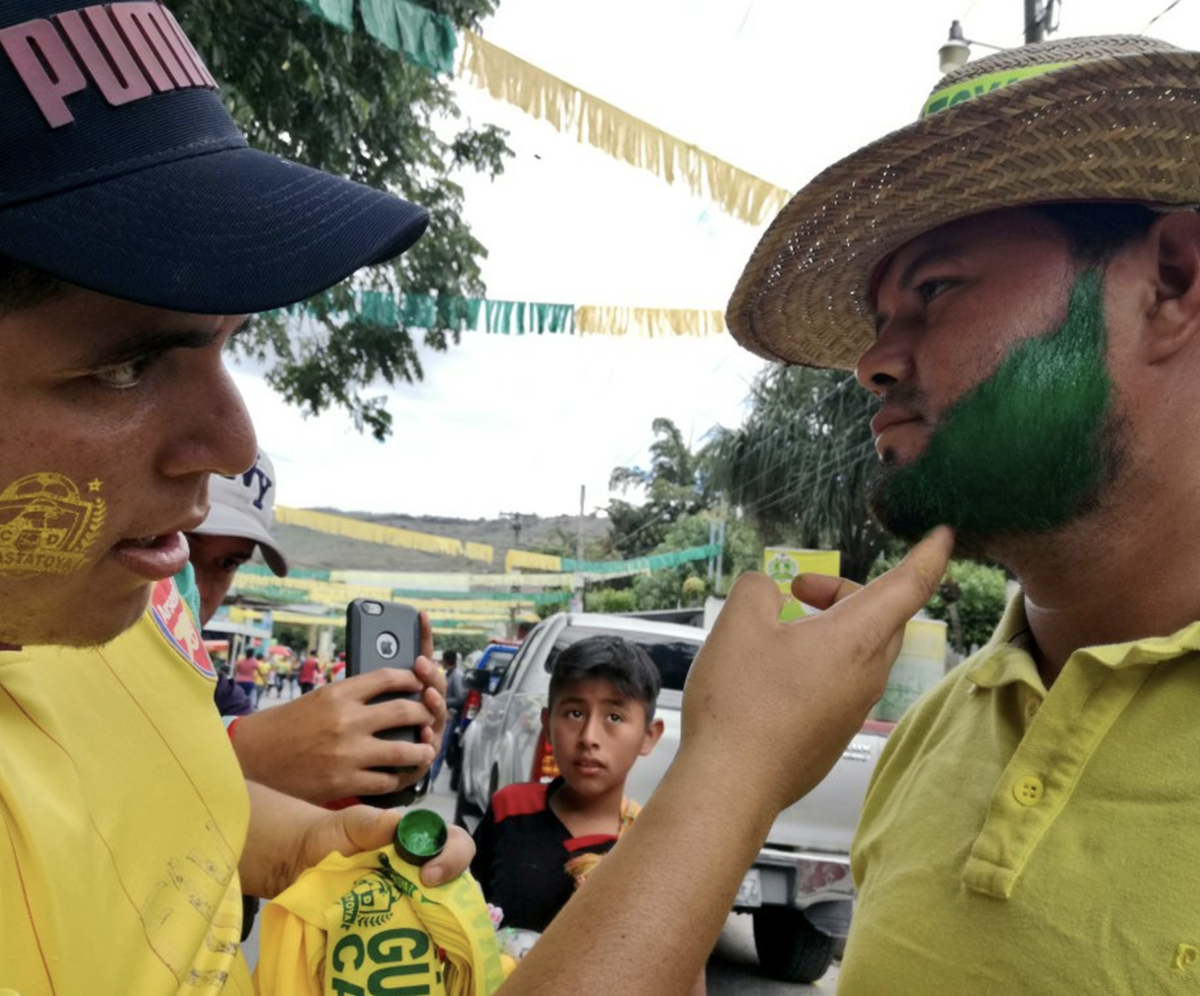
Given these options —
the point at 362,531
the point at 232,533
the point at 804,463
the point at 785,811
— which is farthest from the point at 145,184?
the point at 362,531

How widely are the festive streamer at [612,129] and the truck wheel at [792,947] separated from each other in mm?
4078

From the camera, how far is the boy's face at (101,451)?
1025mm

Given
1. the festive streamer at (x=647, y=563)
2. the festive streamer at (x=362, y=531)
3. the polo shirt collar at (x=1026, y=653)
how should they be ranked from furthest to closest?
1. the festive streamer at (x=647, y=563)
2. the festive streamer at (x=362, y=531)
3. the polo shirt collar at (x=1026, y=653)

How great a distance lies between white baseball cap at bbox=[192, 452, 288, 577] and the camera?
3.21 metres

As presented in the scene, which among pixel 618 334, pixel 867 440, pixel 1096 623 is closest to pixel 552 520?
pixel 867 440

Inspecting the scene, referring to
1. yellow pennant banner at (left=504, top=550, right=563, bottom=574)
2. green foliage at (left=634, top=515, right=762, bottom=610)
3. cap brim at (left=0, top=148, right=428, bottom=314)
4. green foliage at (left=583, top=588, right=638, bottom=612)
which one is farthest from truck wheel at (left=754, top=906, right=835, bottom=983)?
green foliage at (left=583, top=588, right=638, bottom=612)

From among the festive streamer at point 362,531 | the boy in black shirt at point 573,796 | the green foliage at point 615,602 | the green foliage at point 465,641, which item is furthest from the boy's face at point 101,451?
the green foliage at point 465,641

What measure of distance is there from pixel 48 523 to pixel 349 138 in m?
6.12

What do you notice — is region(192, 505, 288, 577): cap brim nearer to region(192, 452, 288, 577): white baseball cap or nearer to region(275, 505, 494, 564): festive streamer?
region(192, 452, 288, 577): white baseball cap

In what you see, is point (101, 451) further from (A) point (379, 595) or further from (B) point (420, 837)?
(A) point (379, 595)

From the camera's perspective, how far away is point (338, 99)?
6.33 meters

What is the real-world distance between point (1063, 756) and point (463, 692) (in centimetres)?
1562

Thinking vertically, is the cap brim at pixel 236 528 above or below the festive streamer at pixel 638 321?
below

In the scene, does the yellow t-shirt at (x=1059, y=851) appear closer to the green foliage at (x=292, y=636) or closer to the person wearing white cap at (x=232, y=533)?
the person wearing white cap at (x=232, y=533)
